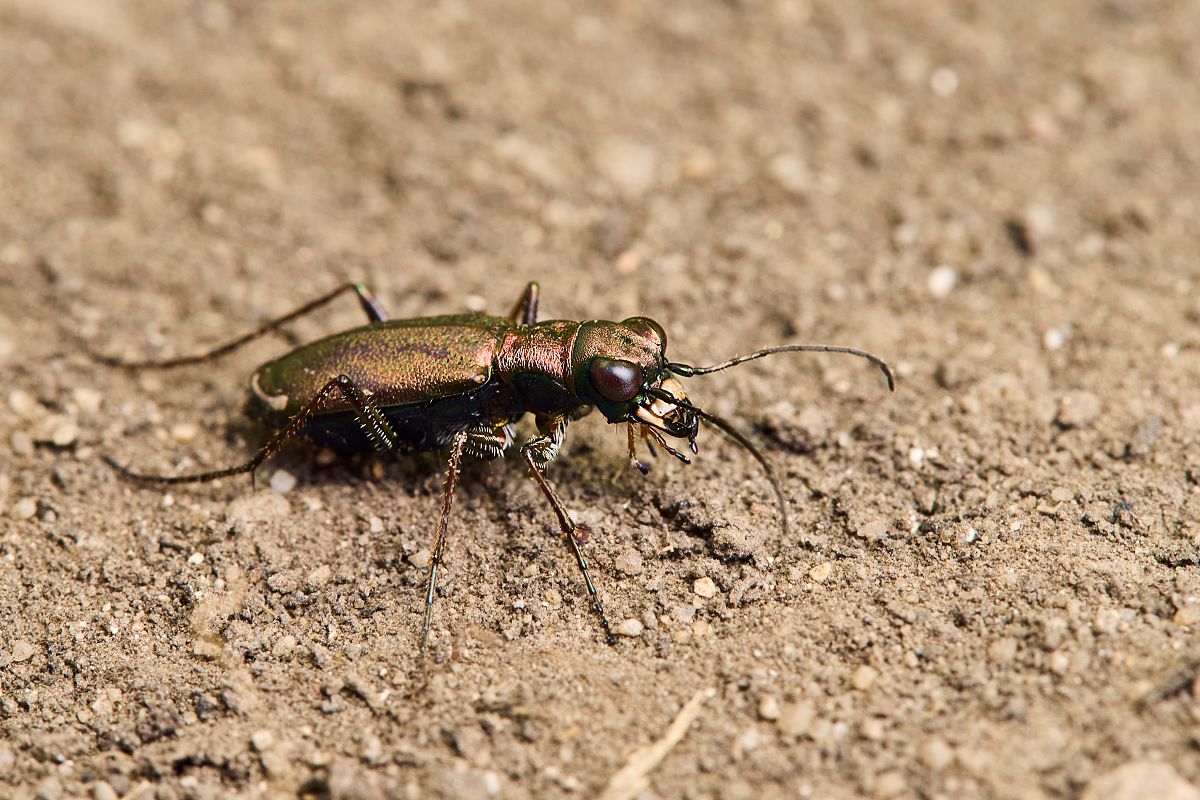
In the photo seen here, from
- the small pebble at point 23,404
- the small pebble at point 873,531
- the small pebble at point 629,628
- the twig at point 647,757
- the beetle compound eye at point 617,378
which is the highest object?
the beetle compound eye at point 617,378

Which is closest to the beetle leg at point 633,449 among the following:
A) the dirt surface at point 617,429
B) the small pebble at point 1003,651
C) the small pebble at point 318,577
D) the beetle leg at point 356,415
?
the dirt surface at point 617,429

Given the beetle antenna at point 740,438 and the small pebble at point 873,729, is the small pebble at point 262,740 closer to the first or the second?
the beetle antenna at point 740,438

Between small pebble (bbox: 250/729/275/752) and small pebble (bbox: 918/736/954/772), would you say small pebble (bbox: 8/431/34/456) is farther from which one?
small pebble (bbox: 918/736/954/772)

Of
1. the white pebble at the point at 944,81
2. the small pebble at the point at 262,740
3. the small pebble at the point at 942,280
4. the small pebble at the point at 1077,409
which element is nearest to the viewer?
the small pebble at the point at 262,740

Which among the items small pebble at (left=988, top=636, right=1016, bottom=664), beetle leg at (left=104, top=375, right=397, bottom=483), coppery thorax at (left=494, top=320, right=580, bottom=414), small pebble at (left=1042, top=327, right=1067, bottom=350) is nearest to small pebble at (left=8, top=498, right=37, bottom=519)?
beetle leg at (left=104, top=375, right=397, bottom=483)

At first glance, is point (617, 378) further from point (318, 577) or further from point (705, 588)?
point (318, 577)

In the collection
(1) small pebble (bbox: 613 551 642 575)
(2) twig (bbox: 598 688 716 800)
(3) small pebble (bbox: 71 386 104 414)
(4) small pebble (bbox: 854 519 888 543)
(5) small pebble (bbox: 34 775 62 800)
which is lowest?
(5) small pebble (bbox: 34 775 62 800)
